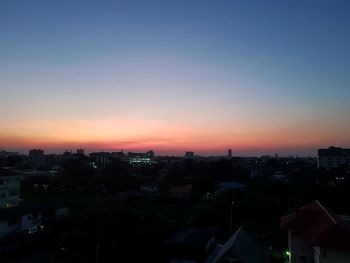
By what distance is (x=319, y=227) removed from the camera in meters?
14.7

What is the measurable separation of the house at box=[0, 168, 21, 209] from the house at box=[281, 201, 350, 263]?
26977mm

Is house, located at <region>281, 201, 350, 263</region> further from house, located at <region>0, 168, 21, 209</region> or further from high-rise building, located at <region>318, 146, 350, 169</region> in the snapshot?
high-rise building, located at <region>318, 146, 350, 169</region>

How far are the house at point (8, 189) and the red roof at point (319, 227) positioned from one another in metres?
27.0

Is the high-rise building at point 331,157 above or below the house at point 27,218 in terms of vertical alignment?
above

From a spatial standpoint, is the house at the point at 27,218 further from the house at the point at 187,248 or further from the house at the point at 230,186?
the house at the point at 230,186

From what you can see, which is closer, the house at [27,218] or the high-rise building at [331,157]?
the house at [27,218]

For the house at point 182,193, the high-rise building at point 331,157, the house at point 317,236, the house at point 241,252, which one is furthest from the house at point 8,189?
the high-rise building at point 331,157

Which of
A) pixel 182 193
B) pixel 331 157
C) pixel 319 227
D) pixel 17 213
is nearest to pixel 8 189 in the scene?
pixel 17 213

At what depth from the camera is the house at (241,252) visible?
1686cm

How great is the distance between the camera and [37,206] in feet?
97.1

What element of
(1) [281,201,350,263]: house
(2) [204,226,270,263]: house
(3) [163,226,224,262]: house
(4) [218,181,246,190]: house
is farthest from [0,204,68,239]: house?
(4) [218,181,246,190]: house

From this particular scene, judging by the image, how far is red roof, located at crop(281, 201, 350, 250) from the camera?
13594 millimetres

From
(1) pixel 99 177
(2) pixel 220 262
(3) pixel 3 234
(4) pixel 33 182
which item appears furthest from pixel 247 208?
(4) pixel 33 182

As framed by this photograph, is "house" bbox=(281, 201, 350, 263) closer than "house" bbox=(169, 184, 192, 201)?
Yes
